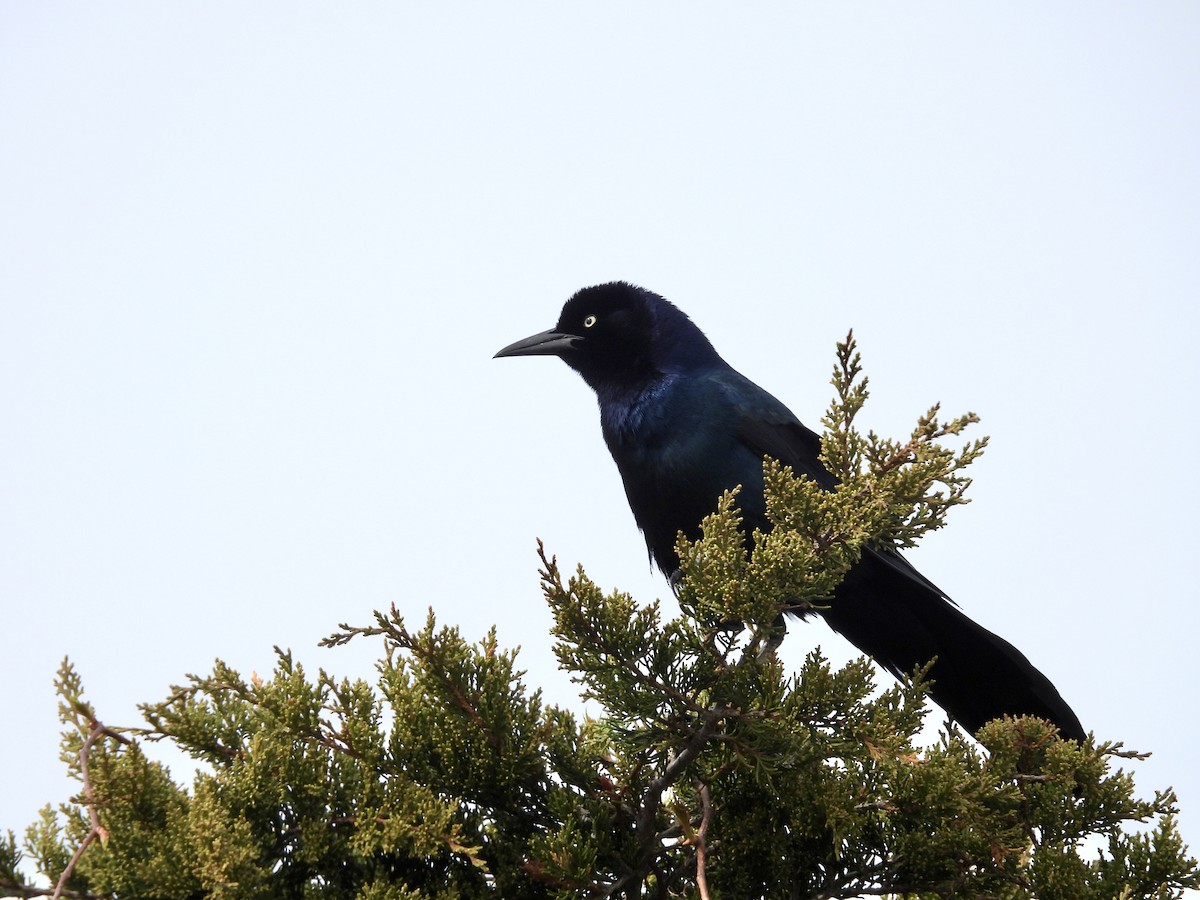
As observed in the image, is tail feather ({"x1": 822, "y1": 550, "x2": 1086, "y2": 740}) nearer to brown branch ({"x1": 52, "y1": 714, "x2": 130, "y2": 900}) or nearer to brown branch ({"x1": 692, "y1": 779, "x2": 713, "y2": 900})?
brown branch ({"x1": 692, "y1": 779, "x2": 713, "y2": 900})

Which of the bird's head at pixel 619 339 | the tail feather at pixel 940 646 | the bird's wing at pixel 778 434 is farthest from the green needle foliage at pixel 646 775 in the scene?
the bird's head at pixel 619 339

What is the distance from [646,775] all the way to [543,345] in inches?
126

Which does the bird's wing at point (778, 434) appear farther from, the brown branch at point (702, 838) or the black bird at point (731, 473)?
the brown branch at point (702, 838)

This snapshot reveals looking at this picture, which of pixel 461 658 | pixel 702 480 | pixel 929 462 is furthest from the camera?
pixel 702 480

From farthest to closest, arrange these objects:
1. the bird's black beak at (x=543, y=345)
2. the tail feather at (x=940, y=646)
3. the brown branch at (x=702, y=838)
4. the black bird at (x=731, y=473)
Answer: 1. the bird's black beak at (x=543, y=345)
2. the black bird at (x=731, y=473)
3. the tail feather at (x=940, y=646)
4. the brown branch at (x=702, y=838)

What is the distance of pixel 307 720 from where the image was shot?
10.2 feet

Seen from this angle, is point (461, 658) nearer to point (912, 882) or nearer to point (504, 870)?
point (504, 870)

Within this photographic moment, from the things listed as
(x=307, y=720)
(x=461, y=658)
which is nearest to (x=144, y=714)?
(x=307, y=720)

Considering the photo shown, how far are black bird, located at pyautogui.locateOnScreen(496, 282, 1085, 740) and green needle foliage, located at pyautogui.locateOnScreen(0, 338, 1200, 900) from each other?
1037mm

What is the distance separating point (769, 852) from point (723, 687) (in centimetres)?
56

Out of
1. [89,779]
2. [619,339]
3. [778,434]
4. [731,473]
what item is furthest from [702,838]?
[619,339]

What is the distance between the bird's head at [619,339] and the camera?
5648mm

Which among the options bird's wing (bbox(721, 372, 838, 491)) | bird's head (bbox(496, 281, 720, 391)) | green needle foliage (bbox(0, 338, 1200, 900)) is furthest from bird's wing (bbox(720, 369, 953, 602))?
green needle foliage (bbox(0, 338, 1200, 900))

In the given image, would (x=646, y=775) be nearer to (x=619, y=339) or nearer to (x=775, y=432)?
(x=775, y=432)
